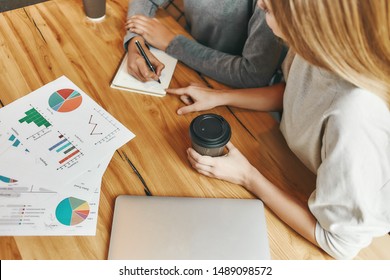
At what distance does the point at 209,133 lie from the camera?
75 cm

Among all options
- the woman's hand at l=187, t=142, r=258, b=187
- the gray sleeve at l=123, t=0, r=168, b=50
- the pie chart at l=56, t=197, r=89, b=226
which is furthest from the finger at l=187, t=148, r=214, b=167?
the gray sleeve at l=123, t=0, r=168, b=50

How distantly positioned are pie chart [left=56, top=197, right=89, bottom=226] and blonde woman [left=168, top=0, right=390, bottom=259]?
0.27m

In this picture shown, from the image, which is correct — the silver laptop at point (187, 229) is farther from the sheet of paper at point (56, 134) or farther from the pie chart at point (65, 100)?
the pie chart at point (65, 100)

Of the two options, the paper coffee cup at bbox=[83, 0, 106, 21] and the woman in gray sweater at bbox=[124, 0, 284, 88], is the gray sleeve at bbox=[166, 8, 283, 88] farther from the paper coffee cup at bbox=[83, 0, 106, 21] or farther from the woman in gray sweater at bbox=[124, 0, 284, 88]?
the paper coffee cup at bbox=[83, 0, 106, 21]

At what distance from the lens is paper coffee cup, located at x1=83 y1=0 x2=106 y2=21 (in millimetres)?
1067

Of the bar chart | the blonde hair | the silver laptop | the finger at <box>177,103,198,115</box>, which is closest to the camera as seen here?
the blonde hair

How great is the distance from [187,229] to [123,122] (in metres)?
0.34

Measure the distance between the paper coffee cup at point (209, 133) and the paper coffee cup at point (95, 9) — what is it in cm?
60

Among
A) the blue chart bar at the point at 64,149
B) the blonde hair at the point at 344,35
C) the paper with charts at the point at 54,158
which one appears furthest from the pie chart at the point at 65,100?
the blonde hair at the point at 344,35

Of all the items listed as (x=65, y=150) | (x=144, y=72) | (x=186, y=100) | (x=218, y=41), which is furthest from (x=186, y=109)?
(x=218, y=41)

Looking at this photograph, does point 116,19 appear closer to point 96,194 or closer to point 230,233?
point 96,194

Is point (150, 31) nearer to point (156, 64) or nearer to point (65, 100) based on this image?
point (156, 64)

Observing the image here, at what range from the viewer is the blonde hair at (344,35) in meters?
0.50

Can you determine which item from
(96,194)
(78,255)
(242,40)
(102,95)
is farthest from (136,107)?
(242,40)
